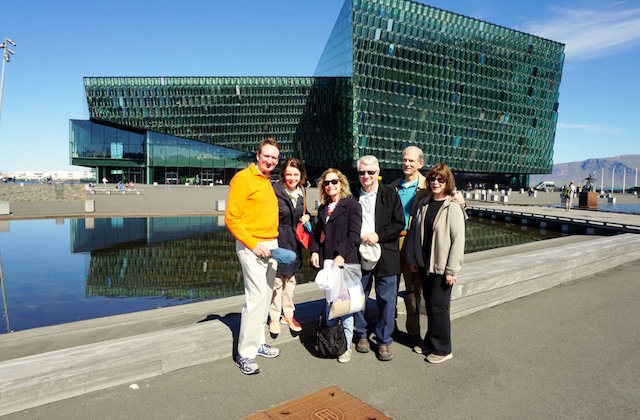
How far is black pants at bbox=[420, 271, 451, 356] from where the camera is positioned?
420 centimetres

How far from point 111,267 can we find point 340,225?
9.17m

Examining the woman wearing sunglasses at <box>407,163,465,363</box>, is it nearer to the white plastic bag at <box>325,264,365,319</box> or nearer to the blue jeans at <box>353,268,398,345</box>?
the blue jeans at <box>353,268,398,345</box>

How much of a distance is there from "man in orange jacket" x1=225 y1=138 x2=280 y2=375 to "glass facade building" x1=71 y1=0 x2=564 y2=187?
188 ft

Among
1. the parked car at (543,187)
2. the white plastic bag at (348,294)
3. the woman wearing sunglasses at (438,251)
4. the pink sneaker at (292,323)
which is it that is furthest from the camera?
the parked car at (543,187)

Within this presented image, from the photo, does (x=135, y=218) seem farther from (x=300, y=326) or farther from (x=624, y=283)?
(x=624, y=283)

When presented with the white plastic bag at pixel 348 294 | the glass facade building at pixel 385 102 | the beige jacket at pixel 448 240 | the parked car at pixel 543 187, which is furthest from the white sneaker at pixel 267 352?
the parked car at pixel 543 187

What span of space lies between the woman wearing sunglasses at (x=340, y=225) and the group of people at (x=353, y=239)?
0.03ft

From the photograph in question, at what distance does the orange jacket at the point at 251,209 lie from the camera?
368 cm

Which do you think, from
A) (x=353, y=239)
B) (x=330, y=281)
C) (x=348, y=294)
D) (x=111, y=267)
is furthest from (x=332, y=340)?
(x=111, y=267)

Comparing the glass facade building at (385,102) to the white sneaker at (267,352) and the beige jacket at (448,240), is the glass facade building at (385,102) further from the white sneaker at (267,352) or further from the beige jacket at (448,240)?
the white sneaker at (267,352)

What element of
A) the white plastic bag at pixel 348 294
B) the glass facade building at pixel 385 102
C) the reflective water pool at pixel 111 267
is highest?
the glass facade building at pixel 385 102

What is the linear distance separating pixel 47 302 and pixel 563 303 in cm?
926

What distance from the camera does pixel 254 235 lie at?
150 inches

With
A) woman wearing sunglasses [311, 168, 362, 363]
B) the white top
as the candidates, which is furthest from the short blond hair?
the white top
